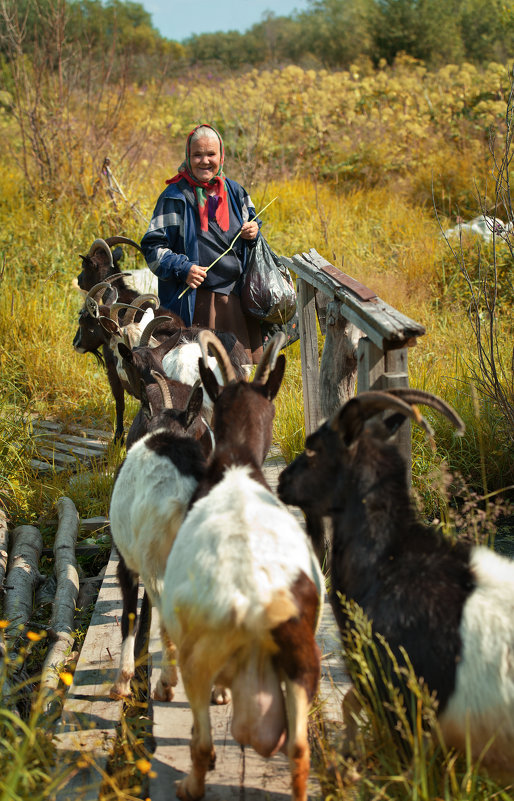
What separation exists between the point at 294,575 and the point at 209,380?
1125mm

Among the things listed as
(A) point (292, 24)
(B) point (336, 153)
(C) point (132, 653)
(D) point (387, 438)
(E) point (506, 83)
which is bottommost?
(C) point (132, 653)

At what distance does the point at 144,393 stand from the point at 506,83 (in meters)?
12.1

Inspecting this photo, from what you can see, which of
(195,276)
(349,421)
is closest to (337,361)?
(349,421)

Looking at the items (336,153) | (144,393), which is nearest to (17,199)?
(336,153)

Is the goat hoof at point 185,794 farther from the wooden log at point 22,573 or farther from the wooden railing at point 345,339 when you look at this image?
the wooden log at point 22,573

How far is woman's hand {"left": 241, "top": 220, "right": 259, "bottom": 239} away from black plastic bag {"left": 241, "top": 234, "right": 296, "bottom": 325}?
0.10 meters

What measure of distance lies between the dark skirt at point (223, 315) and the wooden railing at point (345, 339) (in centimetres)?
52

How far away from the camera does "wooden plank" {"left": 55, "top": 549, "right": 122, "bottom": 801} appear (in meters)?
2.90

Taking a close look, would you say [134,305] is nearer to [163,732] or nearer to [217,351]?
[217,351]

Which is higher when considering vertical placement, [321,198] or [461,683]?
[321,198]

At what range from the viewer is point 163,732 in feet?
9.82

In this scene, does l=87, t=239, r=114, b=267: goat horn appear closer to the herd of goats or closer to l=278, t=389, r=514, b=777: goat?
the herd of goats

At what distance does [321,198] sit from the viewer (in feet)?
35.9

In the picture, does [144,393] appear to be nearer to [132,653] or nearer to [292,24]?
[132,653]
